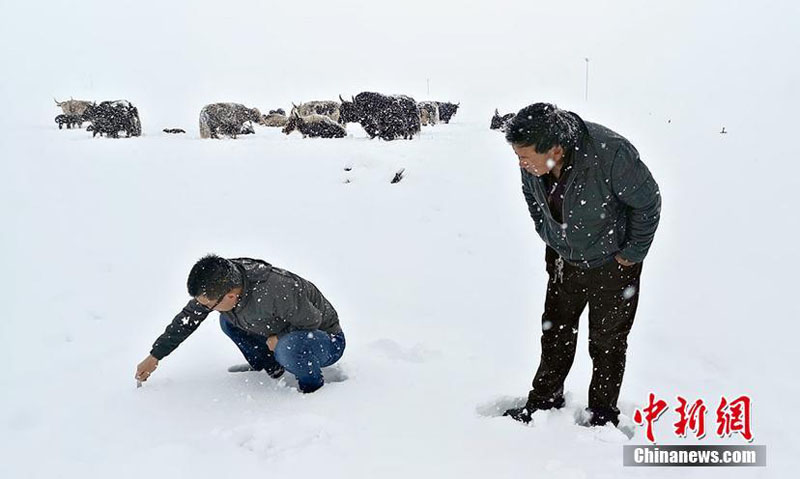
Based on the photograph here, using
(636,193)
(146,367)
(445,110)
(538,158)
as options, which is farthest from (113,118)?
(445,110)

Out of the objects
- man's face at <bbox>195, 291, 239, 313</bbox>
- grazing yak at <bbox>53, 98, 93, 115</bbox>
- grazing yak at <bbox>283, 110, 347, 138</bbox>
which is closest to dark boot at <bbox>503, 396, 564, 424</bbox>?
man's face at <bbox>195, 291, 239, 313</bbox>

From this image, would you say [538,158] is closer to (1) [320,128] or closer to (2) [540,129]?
(2) [540,129]

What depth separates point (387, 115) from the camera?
1216 centimetres

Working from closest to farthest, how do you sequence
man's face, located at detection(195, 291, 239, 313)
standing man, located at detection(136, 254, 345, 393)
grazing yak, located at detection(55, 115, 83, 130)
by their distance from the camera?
man's face, located at detection(195, 291, 239, 313) → standing man, located at detection(136, 254, 345, 393) → grazing yak, located at detection(55, 115, 83, 130)

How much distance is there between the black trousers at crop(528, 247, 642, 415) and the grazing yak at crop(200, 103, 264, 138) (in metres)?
10.8

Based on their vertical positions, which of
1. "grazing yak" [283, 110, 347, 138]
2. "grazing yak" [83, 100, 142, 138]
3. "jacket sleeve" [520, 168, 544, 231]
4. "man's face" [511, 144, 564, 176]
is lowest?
"jacket sleeve" [520, 168, 544, 231]

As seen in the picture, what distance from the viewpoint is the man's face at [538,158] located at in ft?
7.22

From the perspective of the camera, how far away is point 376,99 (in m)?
12.4

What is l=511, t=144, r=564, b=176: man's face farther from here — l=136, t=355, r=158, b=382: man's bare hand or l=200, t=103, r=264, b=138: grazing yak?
l=200, t=103, r=264, b=138: grazing yak

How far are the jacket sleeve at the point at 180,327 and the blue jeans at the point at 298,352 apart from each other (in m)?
0.30

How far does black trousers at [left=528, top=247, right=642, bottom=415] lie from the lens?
2.50m

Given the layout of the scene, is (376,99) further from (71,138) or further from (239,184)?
(71,138)

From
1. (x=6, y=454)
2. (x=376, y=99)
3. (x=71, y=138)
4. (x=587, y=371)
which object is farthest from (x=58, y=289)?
(x=376, y=99)

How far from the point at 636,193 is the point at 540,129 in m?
0.50
